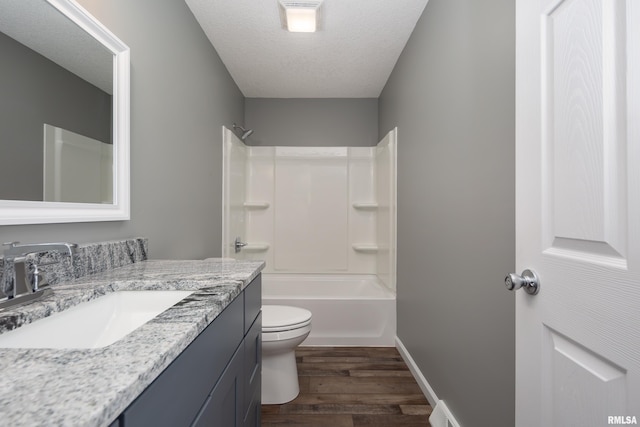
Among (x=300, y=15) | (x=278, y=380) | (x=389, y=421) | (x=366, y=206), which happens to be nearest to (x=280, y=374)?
(x=278, y=380)

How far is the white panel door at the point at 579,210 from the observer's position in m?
0.56

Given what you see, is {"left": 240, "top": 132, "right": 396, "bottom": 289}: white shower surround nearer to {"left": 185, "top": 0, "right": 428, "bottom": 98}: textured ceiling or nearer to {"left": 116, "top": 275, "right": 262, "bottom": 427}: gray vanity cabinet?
{"left": 185, "top": 0, "right": 428, "bottom": 98}: textured ceiling

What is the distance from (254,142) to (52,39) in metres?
2.49

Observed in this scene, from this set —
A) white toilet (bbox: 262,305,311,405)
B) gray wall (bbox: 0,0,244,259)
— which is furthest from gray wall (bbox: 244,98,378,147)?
white toilet (bbox: 262,305,311,405)

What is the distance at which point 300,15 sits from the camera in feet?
6.09

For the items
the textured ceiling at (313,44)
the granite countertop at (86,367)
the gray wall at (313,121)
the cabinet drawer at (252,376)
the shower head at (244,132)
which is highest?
the textured ceiling at (313,44)

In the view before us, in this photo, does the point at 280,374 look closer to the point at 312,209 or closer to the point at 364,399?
the point at 364,399

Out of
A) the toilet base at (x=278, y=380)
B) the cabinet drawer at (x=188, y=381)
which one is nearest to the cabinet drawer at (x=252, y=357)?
the cabinet drawer at (x=188, y=381)

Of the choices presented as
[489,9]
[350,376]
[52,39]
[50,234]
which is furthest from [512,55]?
[350,376]

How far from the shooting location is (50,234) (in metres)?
0.92

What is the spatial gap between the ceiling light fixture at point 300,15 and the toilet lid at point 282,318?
1859 mm

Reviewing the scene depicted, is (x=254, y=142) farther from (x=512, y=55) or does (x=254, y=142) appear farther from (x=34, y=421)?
(x=34, y=421)

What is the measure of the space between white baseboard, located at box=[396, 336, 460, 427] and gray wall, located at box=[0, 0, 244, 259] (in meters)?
1.65

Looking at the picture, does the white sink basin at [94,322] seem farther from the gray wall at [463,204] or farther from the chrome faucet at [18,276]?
the gray wall at [463,204]
